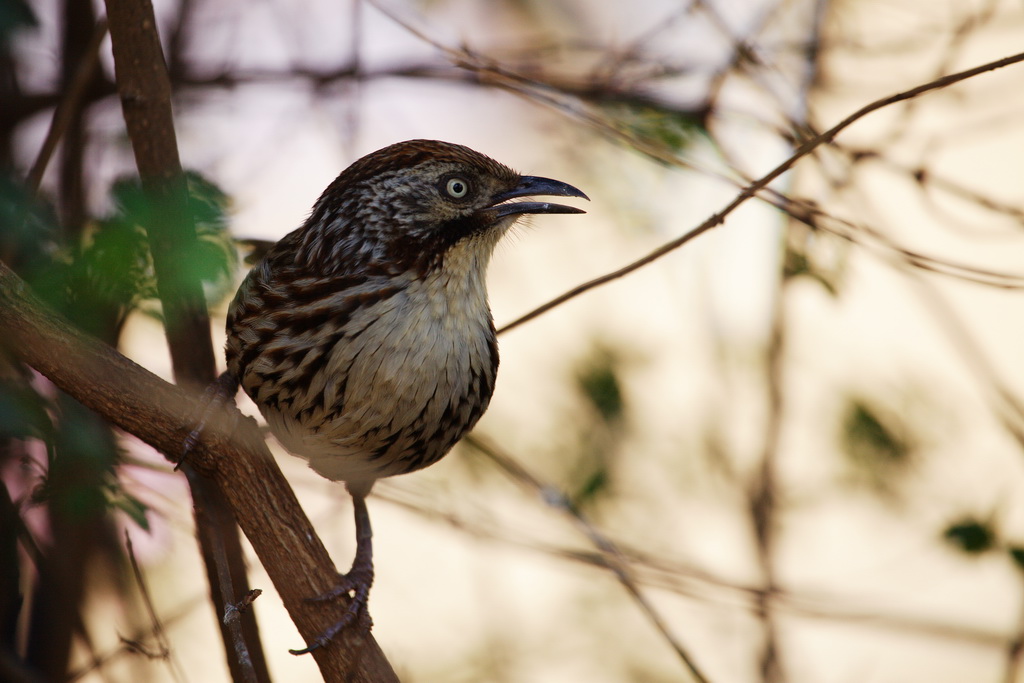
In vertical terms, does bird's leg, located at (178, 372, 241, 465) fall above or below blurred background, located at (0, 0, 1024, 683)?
below

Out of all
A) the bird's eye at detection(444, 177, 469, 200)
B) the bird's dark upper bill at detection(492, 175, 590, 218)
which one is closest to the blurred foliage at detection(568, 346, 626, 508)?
the bird's dark upper bill at detection(492, 175, 590, 218)

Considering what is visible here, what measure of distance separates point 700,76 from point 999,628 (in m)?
3.31

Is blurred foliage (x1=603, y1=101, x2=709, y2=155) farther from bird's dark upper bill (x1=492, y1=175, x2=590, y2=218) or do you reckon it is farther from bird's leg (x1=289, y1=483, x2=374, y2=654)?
bird's leg (x1=289, y1=483, x2=374, y2=654)

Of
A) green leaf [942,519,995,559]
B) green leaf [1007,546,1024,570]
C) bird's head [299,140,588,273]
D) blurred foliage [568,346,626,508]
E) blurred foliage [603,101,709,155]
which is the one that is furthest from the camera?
blurred foliage [568,346,626,508]

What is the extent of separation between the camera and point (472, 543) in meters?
5.62

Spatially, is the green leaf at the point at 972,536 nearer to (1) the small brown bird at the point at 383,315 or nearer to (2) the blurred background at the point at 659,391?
(2) the blurred background at the point at 659,391

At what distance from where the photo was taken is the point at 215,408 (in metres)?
2.91

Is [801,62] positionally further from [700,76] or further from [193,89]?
[193,89]

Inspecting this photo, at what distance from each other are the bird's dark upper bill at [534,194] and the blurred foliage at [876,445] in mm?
2644

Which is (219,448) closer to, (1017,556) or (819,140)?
(819,140)

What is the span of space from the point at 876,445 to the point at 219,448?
3.57m

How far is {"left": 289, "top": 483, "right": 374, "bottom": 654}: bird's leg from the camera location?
9.68 ft

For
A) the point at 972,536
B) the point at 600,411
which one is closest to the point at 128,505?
the point at 972,536

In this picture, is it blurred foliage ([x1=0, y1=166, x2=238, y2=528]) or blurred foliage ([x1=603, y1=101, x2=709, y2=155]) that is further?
blurred foliage ([x1=603, y1=101, x2=709, y2=155])
